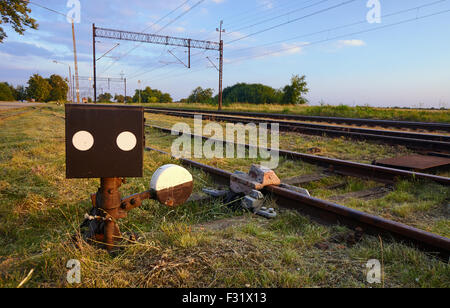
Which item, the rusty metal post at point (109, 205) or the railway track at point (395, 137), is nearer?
the rusty metal post at point (109, 205)

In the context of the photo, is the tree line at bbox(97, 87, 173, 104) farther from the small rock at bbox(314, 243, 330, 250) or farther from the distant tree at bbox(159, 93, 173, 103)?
the small rock at bbox(314, 243, 330, 250)

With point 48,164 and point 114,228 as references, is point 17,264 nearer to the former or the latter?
point 114,228

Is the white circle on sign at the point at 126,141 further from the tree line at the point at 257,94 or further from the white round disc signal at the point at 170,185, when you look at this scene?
the tree line at the point at 257,94

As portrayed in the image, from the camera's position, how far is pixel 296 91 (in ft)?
132

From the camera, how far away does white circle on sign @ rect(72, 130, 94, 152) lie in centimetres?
172

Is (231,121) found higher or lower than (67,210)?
higher

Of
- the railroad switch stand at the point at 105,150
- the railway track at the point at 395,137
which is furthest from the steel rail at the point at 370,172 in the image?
the railroad switch stand at the point at 105,150

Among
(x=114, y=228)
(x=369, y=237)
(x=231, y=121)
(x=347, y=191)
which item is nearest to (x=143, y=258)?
(x=114, y=228)

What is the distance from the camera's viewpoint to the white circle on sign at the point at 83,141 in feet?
5.63

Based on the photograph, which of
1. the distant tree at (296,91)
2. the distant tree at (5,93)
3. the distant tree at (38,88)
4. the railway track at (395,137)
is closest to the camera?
the railway track at (395,137)

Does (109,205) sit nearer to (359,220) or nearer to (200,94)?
(359,220)

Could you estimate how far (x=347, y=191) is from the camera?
4051mm

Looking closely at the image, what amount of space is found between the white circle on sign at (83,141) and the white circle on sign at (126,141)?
0.47ft

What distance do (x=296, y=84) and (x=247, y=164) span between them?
36.8m
